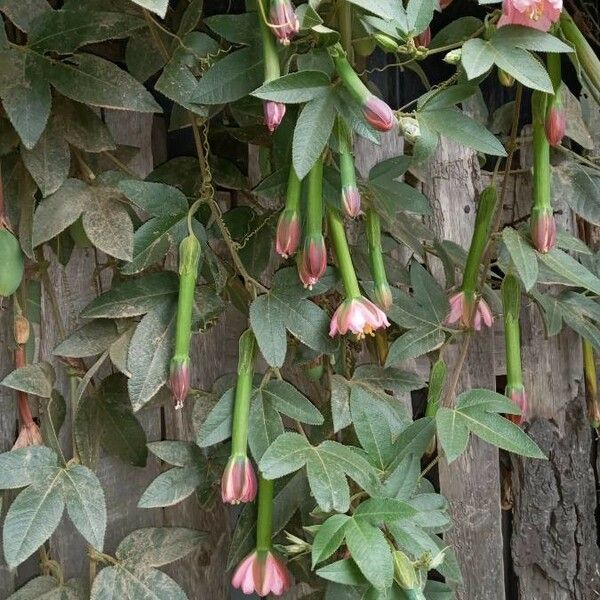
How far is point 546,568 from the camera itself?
55.4 inches

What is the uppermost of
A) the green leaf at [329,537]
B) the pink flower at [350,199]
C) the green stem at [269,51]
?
the green stem at [269,51]

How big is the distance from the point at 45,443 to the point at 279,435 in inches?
10.6

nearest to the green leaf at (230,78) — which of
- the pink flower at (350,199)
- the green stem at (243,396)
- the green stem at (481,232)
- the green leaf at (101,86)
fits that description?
the green leaf at (101,86)

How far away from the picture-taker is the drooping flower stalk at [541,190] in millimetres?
963

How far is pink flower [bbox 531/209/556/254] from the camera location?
3.16ft

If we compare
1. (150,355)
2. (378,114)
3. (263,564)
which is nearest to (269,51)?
(378,114)

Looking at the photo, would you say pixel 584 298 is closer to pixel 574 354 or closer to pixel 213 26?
pixel 574 354

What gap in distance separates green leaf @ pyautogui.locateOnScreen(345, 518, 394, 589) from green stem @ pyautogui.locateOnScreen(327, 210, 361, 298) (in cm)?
24

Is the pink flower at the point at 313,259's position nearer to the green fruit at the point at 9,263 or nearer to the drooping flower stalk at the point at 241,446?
the drooping flower stalk at the point at 241,446

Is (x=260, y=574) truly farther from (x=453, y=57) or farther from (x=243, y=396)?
(x=453, y=57)

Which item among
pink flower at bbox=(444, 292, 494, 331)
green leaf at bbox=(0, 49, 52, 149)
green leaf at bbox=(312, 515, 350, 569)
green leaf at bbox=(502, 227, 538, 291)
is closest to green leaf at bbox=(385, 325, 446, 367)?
pink flower at bbox=(444, 292, 494, 331)

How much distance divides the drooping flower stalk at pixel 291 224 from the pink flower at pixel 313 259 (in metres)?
0.01

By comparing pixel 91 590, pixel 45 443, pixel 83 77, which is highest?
pixel 83 77

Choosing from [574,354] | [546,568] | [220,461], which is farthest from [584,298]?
[220,461]
